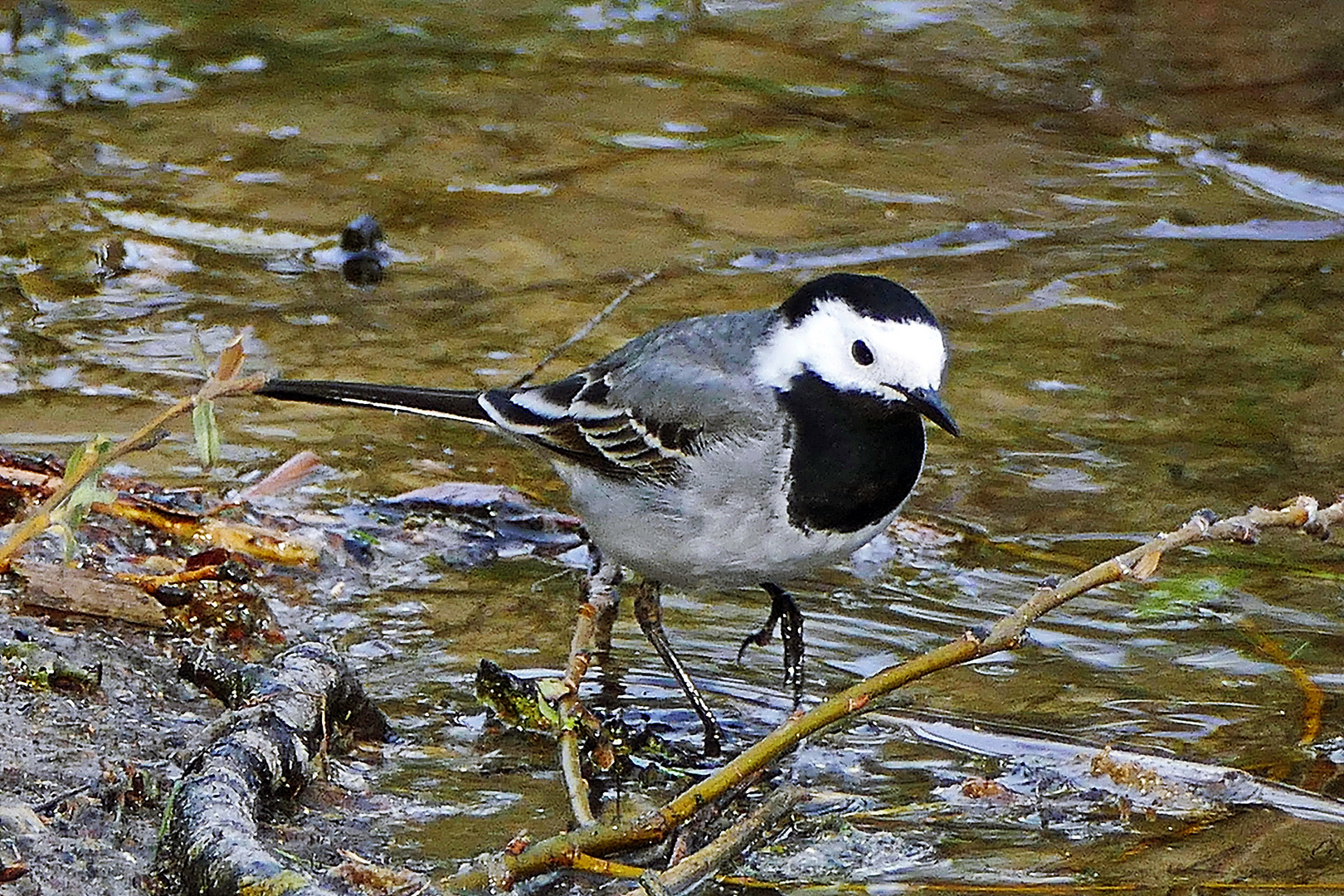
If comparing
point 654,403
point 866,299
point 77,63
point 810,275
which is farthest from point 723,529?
point 77,63

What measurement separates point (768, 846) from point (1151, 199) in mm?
5724

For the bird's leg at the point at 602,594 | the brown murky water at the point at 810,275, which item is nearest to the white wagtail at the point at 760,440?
the bird's leg at the point at 602,594

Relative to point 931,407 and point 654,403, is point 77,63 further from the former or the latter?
point 931,407

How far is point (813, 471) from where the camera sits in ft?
15.2

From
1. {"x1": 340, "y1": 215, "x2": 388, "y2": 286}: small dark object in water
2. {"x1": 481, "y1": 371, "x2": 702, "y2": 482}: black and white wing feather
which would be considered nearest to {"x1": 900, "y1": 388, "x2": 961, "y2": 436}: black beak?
{"x1": 481, "y1": 371, "x2": 702, "y2": 482}: black and white wing feather

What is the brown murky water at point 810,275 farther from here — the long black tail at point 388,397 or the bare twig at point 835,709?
the long black tail at point 388,397

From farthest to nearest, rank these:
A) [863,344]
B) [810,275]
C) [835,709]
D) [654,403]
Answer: [810,275] → [654,403] → [863,344] → [835,709]

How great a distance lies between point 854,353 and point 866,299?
130 millimetres

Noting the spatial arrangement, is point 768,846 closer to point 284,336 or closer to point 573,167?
point 284,336

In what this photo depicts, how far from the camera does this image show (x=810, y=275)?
26.5 feet

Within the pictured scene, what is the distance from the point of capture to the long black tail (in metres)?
4.96

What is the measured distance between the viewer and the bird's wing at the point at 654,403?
487 cm

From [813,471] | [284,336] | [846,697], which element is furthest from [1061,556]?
[284,336]

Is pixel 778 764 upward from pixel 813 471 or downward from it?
downward
